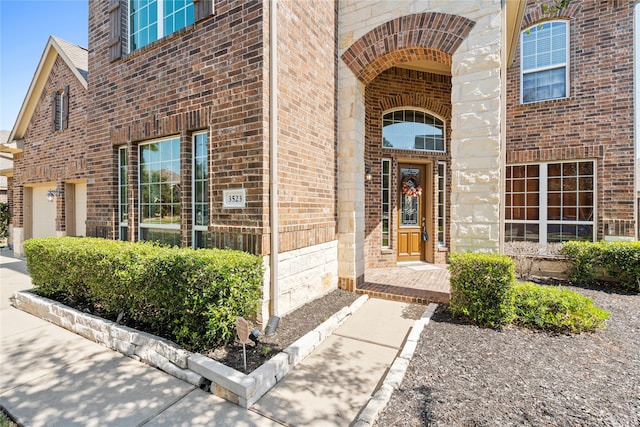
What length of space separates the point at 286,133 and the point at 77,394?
3710 mm

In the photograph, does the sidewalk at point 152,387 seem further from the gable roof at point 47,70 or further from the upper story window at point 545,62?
the gable roof at point 47,70

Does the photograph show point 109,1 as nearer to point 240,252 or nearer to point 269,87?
point 269,87

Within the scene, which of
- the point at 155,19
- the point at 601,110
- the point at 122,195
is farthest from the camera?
the point at 601,110

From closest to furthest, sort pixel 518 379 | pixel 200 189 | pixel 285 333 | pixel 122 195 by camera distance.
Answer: pixel 518 379
pixel 285 333
pixel 200 189
pixel 122 195

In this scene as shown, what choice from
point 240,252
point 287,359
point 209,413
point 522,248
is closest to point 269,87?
point 240,252

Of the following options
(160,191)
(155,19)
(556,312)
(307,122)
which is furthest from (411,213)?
(155,19)

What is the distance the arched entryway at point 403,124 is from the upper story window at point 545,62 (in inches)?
84.1

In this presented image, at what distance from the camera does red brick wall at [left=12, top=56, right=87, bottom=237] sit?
8.19m

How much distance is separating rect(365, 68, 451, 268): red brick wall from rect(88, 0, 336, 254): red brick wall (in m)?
1.92

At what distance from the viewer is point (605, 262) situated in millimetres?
5871

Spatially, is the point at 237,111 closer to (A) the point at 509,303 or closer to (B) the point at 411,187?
(A) the point at 509,303

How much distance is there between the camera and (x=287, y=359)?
3.13 m

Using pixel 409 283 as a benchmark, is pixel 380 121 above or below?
above

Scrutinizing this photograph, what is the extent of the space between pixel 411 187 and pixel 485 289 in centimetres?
402
